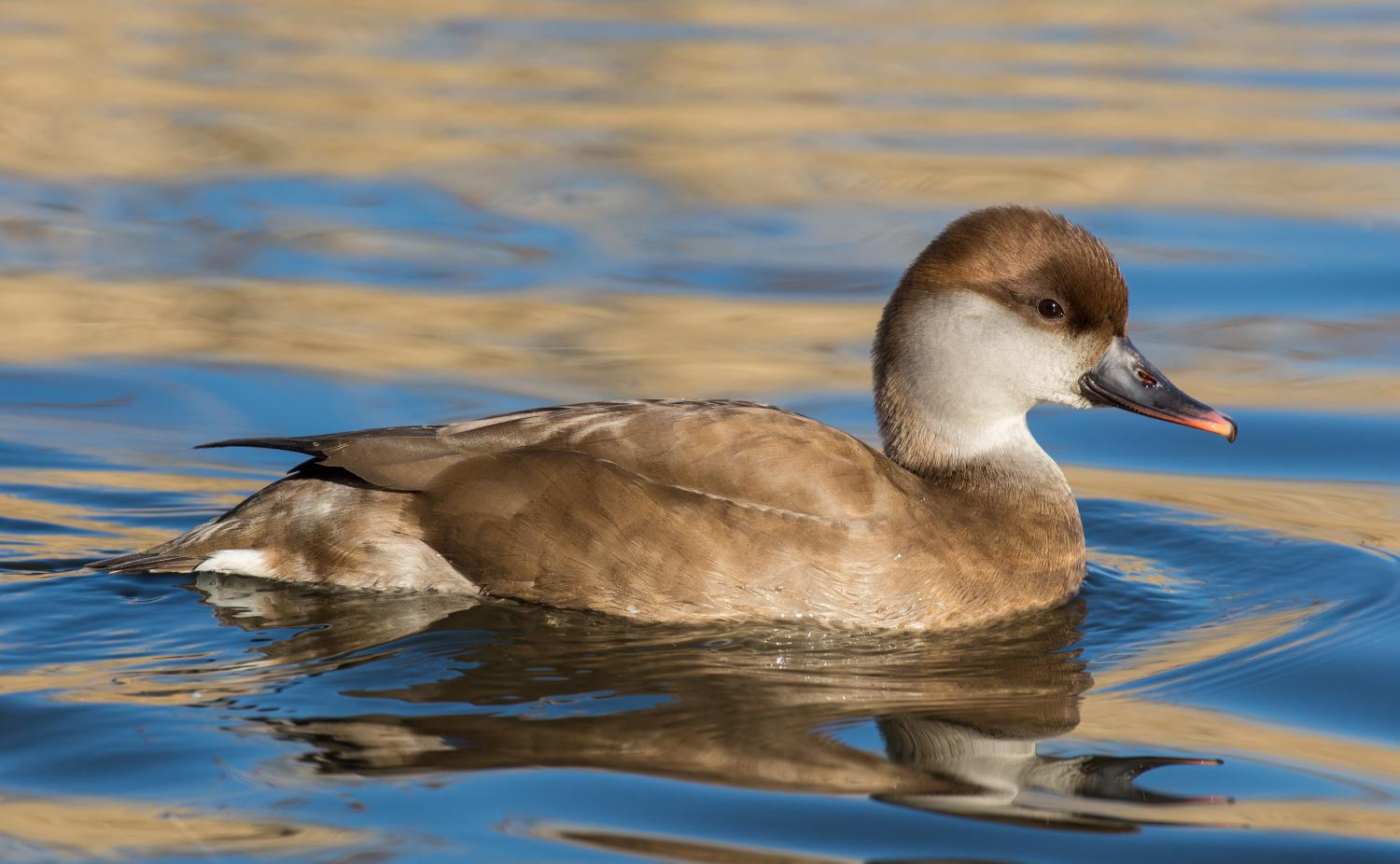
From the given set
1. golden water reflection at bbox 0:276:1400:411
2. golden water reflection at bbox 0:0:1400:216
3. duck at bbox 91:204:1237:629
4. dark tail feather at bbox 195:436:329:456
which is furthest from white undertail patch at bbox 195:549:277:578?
golden water reflection at bbox 0:0:1400:216

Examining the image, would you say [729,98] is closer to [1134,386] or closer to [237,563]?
[1134,386]

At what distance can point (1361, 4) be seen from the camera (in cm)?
2123

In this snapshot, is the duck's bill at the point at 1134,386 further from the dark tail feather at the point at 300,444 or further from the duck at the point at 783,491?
the dark tail feather at the point at 300,444

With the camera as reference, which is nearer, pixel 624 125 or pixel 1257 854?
pixel 1257 854

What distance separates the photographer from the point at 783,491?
6.59m

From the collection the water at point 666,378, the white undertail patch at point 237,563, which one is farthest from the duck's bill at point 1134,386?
the white undertail patch at point 237,563

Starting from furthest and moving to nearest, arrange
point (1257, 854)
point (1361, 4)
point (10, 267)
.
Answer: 1. point (1361, 4)
2. point (10, 267)
3. point (1257, 854)

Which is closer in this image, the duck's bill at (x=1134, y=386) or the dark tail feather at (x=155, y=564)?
the dark tail feather at (x=155, y=564)

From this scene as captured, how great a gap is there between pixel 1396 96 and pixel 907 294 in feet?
33.4

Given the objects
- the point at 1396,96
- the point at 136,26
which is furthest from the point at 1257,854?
the point at 136,26

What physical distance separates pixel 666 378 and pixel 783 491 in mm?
3389

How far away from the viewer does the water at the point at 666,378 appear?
16.8 ft

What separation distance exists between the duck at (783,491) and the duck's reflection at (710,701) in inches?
Result: 4.7

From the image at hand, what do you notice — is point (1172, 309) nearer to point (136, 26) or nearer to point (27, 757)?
point (27, 757)
